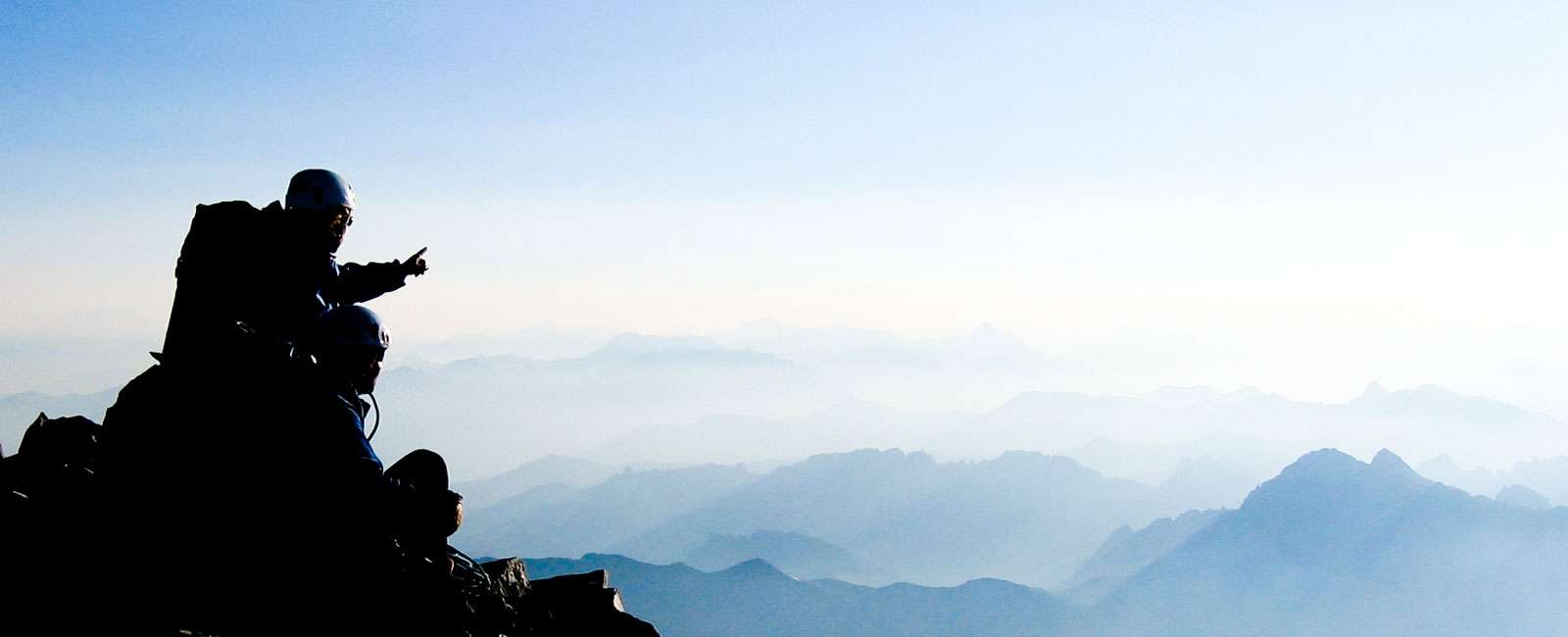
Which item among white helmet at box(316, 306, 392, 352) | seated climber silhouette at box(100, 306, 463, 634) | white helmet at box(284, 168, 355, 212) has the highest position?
white helmet at box(284, 168, 355, 212)

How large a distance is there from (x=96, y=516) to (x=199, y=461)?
4.62 feet

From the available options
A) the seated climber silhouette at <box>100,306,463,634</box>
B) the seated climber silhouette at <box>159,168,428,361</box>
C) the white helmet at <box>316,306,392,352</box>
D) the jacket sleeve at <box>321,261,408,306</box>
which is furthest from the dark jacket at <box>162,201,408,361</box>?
the white helmet at <box>316,306,392,352</box>

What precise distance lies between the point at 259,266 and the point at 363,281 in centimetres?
212

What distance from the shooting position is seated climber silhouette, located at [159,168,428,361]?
13.3 meters

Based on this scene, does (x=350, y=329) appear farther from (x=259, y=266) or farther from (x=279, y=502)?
(x=259, y=266)

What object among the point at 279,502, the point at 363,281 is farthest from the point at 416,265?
the point at 279,502

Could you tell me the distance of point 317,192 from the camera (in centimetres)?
1393

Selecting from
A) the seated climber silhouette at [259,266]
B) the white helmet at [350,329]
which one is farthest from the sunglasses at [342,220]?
the white helmet at [350,329]

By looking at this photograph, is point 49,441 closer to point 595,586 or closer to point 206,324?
point 206,324

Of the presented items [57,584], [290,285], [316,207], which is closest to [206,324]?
[290,285]

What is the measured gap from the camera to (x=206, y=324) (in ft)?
43.0

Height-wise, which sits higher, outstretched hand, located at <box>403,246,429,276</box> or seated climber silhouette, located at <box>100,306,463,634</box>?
outstretched hand, located at <box>403,246,429,276</box>

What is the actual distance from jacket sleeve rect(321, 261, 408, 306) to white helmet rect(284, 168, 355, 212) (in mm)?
1111

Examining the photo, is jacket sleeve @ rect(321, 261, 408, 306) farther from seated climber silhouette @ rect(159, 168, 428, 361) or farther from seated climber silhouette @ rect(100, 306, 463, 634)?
seated climber silhouette @ rect(100, 306, 463, 634)
